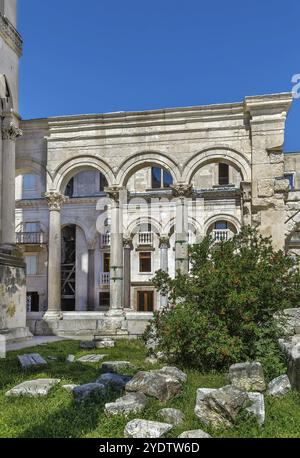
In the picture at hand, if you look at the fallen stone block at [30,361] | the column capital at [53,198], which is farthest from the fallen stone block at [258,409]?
the column capital at [53,198]

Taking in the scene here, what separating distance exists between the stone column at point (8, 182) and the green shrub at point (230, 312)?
19.7ft

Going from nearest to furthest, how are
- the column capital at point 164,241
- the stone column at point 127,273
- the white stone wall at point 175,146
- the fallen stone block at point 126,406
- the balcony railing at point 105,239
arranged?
1. the fallen stone block at point 126,406
2. the white stone wall at point 175,146
3. the stone column at point 127,273
4. the column capital at point 164,241
5. the balcony railing at point 105,239

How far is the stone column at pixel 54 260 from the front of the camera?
53.6 feet

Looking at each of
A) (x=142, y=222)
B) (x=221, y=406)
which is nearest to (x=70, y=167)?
(x=142, y=222)

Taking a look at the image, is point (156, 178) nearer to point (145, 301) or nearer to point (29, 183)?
point (145, 301)

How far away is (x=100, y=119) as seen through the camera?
16.5 metres

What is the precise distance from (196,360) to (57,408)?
3.22 m

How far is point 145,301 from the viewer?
95.8 feet

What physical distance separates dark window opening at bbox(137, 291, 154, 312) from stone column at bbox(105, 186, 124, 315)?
13139mm

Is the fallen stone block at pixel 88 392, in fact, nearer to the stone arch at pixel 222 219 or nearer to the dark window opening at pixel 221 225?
the stone arch at pixel 222 219

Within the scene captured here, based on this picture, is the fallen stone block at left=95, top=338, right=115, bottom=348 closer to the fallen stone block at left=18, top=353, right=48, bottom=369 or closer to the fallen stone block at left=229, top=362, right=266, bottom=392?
the fallen stone block at left=18, top=353, right=48, bottom=369

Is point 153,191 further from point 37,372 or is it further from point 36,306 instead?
point 37,372

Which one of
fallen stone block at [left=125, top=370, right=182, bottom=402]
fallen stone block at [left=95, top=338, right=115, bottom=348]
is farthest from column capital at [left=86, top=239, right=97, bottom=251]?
fallen stone block at [left=125, top=370, right=182, bottom=402]
